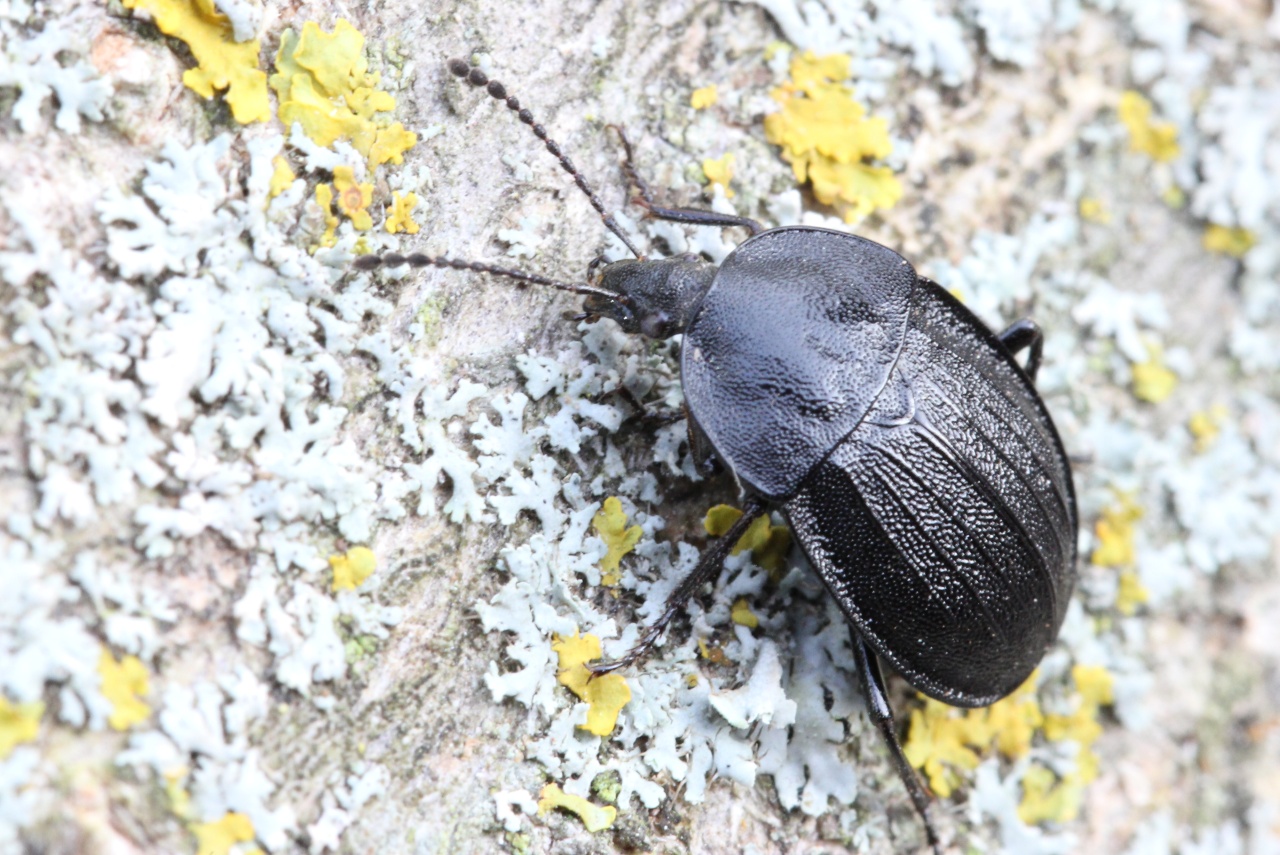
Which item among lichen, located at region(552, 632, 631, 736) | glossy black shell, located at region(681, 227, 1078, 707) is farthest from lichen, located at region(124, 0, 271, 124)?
lichen, located at region(552, 632, 631, 736)

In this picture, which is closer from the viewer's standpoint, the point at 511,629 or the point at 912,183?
the point at 511,629

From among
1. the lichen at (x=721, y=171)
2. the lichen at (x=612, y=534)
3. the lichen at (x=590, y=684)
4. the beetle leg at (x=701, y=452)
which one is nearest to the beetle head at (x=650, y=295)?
the beetle leg at (x=701, y=452)

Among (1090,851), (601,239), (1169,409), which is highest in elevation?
(601,239)

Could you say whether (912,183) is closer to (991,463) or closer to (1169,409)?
(991,463)

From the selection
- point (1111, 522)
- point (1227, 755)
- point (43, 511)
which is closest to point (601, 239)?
point (43, 511)

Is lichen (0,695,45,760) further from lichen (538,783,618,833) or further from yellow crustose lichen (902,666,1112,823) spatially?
yellow crustose lichen (902,666,1112,823)

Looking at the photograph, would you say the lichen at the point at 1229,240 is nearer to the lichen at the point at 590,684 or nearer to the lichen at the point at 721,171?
the lichen at the point at 721,171
